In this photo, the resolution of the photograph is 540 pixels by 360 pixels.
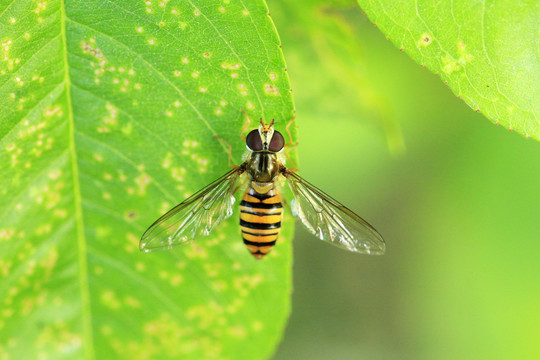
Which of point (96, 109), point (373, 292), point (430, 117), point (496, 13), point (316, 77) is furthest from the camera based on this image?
point (373, 292)

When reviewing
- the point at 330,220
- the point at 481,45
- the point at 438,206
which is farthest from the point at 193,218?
the point at 438,206

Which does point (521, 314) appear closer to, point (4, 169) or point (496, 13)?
point (496, 13)

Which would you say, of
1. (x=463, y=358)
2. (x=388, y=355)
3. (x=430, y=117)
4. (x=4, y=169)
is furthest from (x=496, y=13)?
(x=388, y=355)

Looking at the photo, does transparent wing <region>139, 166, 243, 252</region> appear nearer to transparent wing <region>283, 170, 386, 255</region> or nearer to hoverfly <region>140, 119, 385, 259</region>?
hoverfly <region>140, 119, 385, 259</region>

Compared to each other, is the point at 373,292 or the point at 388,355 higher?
the point at 373,292

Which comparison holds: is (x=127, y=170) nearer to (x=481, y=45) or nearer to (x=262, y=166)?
(x=262, y=166)

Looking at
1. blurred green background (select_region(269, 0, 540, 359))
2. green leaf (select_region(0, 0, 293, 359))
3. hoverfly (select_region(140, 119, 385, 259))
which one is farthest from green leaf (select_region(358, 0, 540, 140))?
blurred green background (select_region(269, 0, 540, 359))

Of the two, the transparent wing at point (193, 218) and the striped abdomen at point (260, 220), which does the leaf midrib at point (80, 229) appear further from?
the striped abdomen at point (260, 220)
